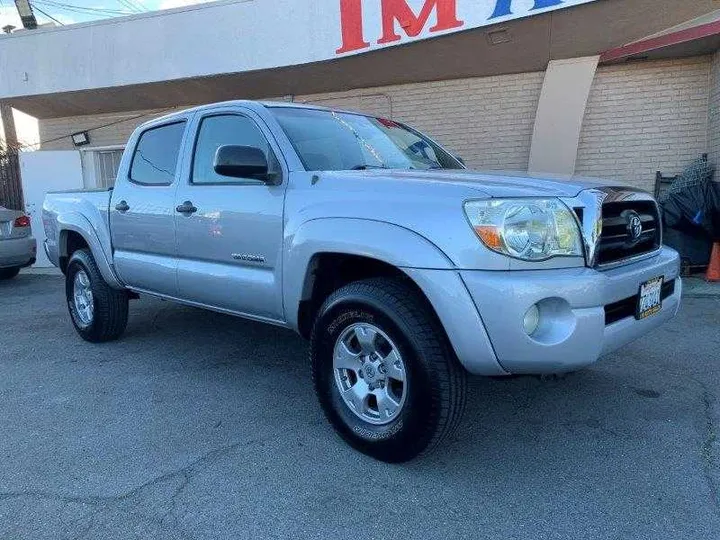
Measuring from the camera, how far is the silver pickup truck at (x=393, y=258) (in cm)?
257

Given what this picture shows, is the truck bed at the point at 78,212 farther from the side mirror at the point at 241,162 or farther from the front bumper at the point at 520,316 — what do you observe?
the front bumper at the point at 520,316

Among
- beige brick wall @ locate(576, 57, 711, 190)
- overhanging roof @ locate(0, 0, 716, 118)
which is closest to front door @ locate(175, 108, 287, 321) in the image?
overhanging roof @ locate(0, 0, 716, 118)

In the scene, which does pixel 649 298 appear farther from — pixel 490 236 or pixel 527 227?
pixel 490 236

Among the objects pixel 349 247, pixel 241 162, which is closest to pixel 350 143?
pixel 241 162

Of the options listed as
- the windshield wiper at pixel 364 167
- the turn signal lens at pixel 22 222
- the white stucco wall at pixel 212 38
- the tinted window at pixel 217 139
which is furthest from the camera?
the turn signal lens at pixel 22 222

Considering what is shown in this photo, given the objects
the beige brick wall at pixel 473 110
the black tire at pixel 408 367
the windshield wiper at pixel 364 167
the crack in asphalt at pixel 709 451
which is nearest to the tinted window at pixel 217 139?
the windshield wiper at pixel 364 167

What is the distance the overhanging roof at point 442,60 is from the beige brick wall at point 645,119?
0.66 m

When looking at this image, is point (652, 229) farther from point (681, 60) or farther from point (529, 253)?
point (681, 60)

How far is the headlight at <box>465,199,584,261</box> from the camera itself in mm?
2574

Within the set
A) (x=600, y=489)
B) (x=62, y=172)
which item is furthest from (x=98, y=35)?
(x=600, y=489)

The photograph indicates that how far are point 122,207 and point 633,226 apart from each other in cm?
379

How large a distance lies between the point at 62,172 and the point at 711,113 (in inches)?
456

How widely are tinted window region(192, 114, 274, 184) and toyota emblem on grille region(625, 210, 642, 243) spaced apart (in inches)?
86.4

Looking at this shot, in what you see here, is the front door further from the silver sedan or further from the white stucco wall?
the silver sedan
